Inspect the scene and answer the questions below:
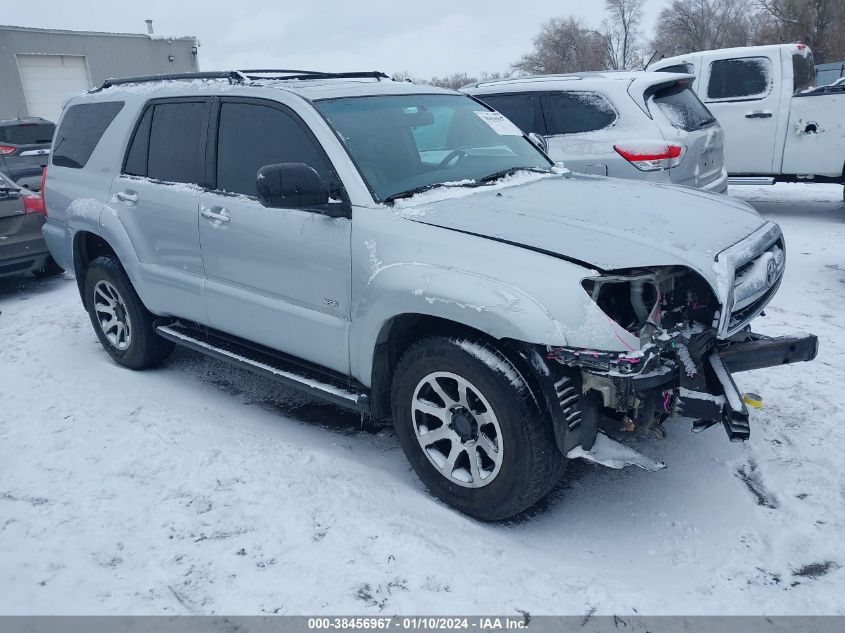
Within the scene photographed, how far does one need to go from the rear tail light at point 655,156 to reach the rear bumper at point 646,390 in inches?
135

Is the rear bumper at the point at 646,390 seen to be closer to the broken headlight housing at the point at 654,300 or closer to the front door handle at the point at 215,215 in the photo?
the broken headlight housing at the point at 654,300

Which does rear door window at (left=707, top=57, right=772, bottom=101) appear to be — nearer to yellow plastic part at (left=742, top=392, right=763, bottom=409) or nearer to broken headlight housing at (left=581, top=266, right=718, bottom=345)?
yellow plastic part at (left=742, top=392, right=763, bottom=409)

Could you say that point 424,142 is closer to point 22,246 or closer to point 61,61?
point 22,246

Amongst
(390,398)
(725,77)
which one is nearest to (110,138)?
(390,398)

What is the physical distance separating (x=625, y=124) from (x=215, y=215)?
13.3 ft

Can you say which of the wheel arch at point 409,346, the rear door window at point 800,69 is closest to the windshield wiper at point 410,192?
the wheel arch at point 409,346

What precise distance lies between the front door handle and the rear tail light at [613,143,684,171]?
12.7 feet

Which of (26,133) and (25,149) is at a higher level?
(26,133)

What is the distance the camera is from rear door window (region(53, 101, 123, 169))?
4.72m

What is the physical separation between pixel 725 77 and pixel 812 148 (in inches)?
58.4

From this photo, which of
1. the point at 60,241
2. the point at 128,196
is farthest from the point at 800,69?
the point at 60,241

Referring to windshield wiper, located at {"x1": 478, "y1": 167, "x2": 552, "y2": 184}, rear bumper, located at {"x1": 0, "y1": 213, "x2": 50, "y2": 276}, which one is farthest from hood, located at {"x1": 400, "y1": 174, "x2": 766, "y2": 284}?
rear bumper, located at {"x1": 0, "y1": 213, "x2": 50, "y2": 276}

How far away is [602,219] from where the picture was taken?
2.94 meters

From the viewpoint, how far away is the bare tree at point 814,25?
36.5 m
